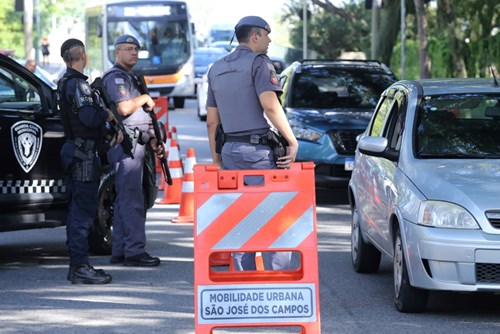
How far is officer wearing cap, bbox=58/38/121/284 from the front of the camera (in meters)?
9.98

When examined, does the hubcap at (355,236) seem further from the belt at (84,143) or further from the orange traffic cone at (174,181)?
the orange traffic cone at (174,181)

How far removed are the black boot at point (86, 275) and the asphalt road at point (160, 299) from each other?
0.24 ft

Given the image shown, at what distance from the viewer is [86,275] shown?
10.2m

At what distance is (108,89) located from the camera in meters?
10.9

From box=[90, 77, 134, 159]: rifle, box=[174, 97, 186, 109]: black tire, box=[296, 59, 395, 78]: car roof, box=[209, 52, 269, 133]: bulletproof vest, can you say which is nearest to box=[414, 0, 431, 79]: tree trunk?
box=[296, 59, 395, 78]: car roof

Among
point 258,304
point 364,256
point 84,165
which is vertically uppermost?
point 84,165

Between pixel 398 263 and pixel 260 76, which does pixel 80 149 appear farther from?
pixel 398 263

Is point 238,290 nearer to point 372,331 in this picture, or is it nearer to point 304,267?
point 304,267

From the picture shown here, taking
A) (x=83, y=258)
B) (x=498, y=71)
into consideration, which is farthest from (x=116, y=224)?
(x=498, y=71)

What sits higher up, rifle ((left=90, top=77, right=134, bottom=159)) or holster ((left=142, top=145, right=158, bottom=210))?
rifle ((left=90, top=77, right=134, bottom=159))

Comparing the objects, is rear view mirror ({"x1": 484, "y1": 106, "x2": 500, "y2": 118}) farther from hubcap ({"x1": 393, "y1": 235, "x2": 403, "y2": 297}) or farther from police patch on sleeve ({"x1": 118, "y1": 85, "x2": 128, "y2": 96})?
police patch on sleeve ({"x1": 118, "y1": 85, "x2": 128, "y2": 96})

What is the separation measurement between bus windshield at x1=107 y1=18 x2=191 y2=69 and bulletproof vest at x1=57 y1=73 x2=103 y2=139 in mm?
28823

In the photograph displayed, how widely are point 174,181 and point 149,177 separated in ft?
16.4

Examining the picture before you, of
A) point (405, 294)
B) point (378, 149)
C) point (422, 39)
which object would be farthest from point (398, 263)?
point (422, 39)
